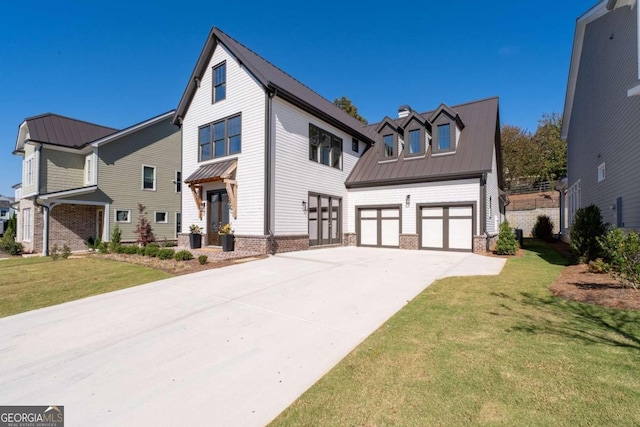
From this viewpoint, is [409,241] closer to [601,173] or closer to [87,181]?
[601,173]

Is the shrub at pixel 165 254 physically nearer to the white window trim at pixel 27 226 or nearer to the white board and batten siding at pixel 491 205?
the white board and batten siding at pixel 491 205

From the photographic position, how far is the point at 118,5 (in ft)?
39.1

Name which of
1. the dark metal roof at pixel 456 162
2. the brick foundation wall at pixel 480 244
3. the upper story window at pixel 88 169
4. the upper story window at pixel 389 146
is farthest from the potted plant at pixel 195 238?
the brick foundation wall at pixel 480 244

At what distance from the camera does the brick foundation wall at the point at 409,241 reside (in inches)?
576

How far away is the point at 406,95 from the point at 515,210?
13983mm

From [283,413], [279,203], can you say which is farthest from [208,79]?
[283,413]

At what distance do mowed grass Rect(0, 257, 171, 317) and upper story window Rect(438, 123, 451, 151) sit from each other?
44.6 feet

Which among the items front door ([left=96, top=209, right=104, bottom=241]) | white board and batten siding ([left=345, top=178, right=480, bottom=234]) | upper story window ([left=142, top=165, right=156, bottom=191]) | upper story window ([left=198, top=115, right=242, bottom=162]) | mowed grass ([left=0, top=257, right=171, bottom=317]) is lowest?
mowed grass ([left=0, top=257, right=171, bottom=317])

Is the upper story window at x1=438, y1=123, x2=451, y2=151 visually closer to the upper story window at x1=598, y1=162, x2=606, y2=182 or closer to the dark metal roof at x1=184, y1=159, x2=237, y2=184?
the upper story window at x1=598, y1=162, x2=606, y2=182

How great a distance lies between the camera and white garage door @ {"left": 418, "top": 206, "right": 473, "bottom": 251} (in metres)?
13.7

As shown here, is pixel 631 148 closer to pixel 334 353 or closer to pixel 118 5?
pixel 334 353

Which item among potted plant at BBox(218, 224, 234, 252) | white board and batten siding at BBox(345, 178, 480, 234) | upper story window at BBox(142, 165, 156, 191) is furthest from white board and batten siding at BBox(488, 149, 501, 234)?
upper story window at BBox(142, 165, 156, 191)

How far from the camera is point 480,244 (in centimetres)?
1322

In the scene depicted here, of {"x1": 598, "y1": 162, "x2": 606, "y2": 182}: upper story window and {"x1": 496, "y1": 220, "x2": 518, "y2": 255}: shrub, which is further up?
{"x1": 598, "y1": 162, "x2": 606, "y2": 182}: upper story window
